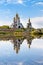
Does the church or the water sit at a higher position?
the water

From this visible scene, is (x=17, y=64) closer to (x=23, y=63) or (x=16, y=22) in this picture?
(x=23, y=63)

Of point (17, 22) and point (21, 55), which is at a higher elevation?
point (21, 55)

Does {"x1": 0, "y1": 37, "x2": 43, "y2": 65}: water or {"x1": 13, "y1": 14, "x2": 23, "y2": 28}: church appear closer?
{"x1": 0, "y1": 37, "x2": 43, "y2": 65}: water

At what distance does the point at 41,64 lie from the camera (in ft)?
37.0

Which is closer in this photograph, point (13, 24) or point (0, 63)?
point (0, 63)

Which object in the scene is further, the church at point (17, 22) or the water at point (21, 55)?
the church at point (17, 22)

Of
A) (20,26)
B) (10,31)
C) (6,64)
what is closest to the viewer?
(6,64)

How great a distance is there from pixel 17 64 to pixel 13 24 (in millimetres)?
77855

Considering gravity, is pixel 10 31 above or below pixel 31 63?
below

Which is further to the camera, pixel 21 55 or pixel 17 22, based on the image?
pixel 17 22

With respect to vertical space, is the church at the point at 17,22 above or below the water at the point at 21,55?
below

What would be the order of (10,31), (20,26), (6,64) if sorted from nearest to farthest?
(6,64), (10,31), (20,26)

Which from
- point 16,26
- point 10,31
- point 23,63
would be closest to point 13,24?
point 16,26

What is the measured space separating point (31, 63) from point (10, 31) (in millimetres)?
61463
